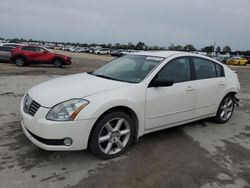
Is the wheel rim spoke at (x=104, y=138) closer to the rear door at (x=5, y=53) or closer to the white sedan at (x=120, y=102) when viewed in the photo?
the white sedan at (x=120, y=102)

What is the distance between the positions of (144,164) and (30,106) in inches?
70.2

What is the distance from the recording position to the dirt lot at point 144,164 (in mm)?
3189

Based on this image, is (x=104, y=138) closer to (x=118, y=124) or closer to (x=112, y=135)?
(x=112, y=135)

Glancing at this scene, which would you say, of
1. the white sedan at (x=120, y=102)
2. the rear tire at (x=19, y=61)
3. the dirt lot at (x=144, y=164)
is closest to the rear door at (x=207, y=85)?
the white sedan at (x=120, y=102)

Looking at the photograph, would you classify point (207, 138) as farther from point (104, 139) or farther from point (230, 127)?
point (104, 139)

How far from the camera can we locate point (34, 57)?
61.2 ft

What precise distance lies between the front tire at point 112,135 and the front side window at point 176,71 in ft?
3.08

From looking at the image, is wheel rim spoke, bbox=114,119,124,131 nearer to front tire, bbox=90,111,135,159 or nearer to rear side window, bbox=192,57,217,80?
front tire, bbox=90,111,135,159

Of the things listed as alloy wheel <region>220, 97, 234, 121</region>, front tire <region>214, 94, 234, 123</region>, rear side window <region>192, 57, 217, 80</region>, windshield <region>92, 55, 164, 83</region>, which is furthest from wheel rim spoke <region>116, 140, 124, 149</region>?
alloy wheel <region>220, 97, 234, 121</region>

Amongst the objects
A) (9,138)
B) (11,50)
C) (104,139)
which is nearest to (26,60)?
(11,50)

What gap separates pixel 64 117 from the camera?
3344 millimetres

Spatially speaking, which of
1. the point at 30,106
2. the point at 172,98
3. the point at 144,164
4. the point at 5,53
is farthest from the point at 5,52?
the point at 144,164

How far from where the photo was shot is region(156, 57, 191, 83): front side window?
14.2 ft

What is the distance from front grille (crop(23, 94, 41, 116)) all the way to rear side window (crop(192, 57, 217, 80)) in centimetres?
289
